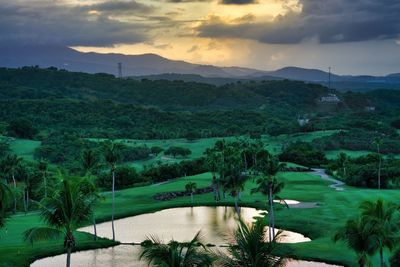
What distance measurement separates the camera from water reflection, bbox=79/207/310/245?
69062 millimetres

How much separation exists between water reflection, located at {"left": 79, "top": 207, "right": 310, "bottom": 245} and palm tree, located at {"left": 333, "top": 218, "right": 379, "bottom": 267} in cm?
2006

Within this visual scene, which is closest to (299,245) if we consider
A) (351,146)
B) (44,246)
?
(44,246)

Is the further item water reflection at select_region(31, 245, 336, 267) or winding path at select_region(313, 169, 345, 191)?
winding path at select_region(313, 169, 345, 191)

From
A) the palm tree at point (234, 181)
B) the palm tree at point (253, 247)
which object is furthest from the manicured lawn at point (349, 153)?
the palm tree at point (253, 247)

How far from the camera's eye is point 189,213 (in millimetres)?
88625

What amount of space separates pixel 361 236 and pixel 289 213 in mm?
40552

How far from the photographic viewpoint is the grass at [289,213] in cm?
5853

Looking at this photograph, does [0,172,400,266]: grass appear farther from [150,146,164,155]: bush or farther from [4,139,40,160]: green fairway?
[4,139,40,160]: green fairway

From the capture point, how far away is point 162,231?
72750 millimetres

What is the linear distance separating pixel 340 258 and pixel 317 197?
44261mm

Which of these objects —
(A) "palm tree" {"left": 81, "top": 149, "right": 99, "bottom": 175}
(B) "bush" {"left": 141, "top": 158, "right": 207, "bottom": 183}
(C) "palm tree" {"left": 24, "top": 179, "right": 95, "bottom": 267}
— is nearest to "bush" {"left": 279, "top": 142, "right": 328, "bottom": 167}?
(B) "bush" {"left": 141, "top": 158, "right": 207, "bottom": 183}

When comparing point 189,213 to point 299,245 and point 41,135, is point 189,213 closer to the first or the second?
point 299,245

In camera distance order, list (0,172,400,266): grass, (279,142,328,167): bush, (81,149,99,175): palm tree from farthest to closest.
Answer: (279,142,328,167): bush < (81,149,99,175): palm tree < (0,172,400,266): grass

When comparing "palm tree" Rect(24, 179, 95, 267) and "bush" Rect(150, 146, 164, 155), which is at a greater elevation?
"palm tree" Rect(24, 179, 95, 267)
